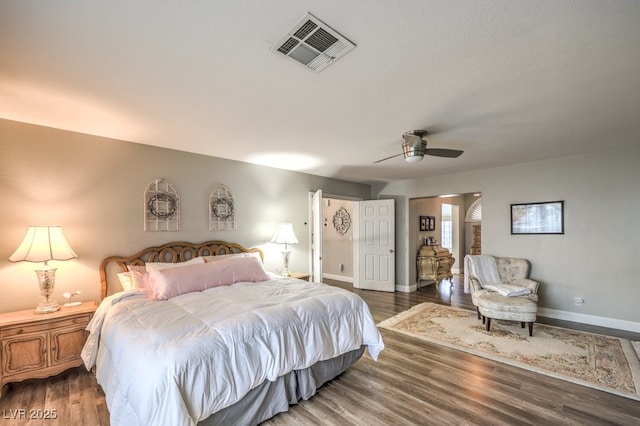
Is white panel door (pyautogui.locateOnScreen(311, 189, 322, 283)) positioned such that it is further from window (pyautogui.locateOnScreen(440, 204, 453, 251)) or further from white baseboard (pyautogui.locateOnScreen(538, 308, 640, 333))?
window (pyautogui.locateOnScreen(440, 204, 453, 251))

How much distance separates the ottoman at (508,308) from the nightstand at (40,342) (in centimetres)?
468

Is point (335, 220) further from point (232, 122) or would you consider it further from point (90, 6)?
point (90, 6)

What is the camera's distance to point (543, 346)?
3.42 m

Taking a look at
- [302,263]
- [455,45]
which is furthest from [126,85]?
[302,263]

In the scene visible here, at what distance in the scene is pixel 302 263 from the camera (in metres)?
5.36

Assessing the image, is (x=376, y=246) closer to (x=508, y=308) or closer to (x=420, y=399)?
(x=508, y=308)

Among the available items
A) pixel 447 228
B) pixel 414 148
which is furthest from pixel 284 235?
pixel 447 228

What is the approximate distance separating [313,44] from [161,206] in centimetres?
302

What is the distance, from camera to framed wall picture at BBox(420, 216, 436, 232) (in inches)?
273

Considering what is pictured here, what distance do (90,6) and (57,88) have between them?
4.04 feet

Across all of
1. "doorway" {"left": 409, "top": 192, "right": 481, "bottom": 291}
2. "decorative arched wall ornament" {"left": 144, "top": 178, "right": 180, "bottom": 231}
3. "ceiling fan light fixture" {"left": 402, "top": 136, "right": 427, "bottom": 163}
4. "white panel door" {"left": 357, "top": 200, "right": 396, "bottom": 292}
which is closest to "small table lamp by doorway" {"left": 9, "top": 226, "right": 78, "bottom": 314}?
"decorative arched wall ornament" {"left": 144, "top": 178, "right": 180, "bottom": 231}

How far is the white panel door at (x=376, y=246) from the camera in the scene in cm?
627

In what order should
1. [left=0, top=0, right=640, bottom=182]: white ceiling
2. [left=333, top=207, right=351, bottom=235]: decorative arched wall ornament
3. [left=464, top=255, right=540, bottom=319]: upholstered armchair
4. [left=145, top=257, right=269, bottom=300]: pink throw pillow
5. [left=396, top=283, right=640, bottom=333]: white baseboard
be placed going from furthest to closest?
[left=333, top=207, right=351, bottom=235]: decorative arched wall ornament < [left=464, top=255, right=540, bottom=319]: upholstered armchair < [left=396, top=283, right=640, bottom=333]: white baseboard < [left=145, top=257, right=269, bottom=300]: pink throw pillow < [left=0, top=0, right=640, bottom=182]: white ceiling

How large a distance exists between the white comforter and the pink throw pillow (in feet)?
0.42
